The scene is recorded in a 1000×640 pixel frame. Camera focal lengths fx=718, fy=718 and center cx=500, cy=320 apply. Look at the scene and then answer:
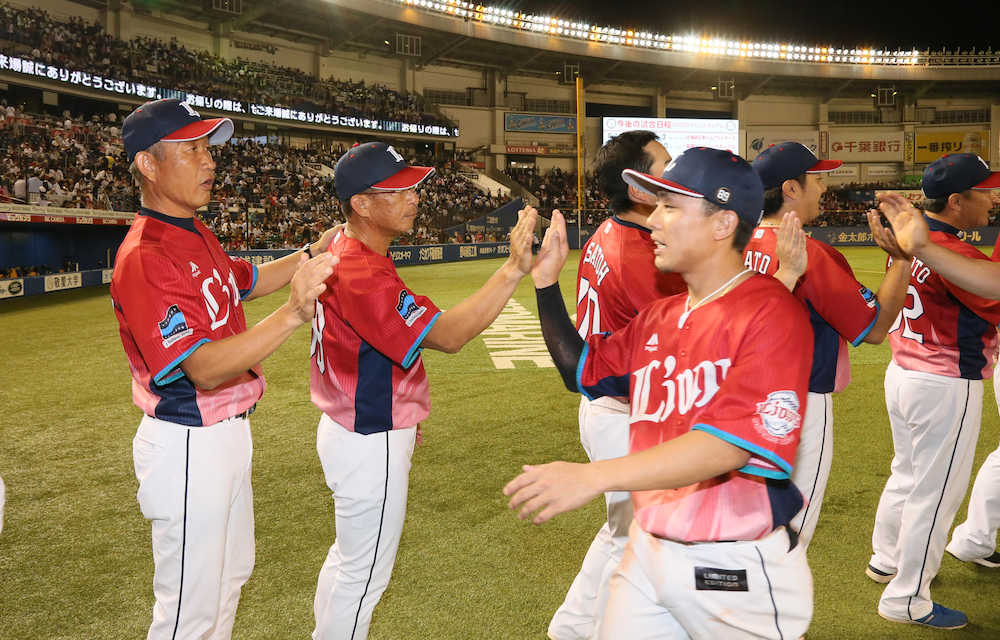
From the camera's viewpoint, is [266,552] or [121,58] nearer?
[266,552]

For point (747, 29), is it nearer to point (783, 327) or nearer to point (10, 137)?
point (10, 137)

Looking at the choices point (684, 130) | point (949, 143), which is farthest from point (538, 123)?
point (949, 143)

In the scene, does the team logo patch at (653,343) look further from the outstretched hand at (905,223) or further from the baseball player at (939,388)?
the baseball player at (939,388)

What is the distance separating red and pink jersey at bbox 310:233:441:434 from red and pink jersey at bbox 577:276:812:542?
3.41ft

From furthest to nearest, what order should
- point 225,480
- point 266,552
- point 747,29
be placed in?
point 747,29 < point 266,552 < point 225,480

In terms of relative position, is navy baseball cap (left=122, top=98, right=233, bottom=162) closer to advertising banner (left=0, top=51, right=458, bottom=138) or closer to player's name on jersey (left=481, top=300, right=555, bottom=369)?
player's name on jersey (left=481, top=300, right=555, bottom=369)

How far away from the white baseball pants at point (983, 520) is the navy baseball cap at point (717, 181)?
3.10m

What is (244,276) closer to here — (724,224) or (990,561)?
(724,224)

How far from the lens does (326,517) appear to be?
5.00 metres

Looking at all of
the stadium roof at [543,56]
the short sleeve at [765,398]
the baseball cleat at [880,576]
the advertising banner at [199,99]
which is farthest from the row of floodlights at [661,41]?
the short sleeve at [765,398]

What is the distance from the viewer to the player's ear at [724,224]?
7.11ft

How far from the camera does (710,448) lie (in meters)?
1.87

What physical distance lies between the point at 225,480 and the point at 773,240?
2633 mm

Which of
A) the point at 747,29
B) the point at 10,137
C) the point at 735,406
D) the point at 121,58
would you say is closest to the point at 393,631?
the point at 735,406
